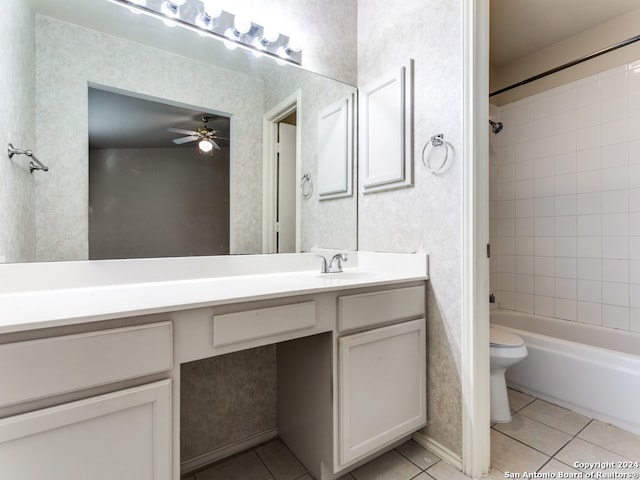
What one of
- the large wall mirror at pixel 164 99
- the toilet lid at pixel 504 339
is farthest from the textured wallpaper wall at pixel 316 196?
the toilet lid at pixel 504 339

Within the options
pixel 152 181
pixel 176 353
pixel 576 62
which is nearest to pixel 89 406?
pixel 176 353

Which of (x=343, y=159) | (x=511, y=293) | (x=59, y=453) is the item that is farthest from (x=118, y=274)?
(x=511, y=293)

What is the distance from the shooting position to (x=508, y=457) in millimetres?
1454

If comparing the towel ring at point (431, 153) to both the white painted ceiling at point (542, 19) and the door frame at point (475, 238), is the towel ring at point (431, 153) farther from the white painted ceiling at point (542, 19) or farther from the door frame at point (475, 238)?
the white painted ceiling at point (542, 19)

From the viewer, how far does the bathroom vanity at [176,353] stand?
29.2 inches

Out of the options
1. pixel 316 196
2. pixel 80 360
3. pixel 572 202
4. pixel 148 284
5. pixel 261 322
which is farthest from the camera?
pixel 572 202

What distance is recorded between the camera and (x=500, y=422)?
1.74 meters

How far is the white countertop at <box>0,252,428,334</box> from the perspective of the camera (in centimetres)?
82

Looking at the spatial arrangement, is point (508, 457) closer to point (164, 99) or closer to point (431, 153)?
point (431, 153)

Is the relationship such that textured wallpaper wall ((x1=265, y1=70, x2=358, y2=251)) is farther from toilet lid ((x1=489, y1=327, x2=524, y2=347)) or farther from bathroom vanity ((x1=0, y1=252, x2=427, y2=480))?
toilet lid ((x1=489, y1=327, x2=524, y2=347))

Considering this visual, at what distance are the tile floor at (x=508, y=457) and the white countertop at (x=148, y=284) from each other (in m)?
0.80

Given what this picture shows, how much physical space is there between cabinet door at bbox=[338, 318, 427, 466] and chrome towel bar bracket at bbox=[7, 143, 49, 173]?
1214 millimetres

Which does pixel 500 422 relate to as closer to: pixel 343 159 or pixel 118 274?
pixel 343 159

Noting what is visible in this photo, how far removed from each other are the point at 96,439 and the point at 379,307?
0.99 meters
